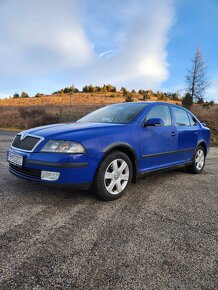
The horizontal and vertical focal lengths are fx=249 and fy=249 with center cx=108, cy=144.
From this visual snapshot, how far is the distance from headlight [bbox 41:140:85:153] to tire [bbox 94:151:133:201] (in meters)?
0.41

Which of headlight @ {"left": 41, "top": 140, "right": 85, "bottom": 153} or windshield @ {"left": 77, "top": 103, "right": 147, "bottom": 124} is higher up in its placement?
windshield @ {"left": 77, "top": 103, "right": 147, "bottom": 124}

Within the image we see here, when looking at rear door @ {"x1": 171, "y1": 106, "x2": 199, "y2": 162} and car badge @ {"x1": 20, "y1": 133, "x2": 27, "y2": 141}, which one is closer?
car badge @ {"x1": 20, "y1": 133, "x2": 27, "y2": 141}

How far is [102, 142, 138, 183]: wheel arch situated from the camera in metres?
3.43

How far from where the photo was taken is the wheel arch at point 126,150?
343 cm

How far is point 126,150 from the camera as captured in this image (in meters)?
3.75

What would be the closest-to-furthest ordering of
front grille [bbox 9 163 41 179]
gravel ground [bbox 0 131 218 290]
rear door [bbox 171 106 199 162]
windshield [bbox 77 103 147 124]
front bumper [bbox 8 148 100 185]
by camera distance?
gravel ground [bbox 0 131 218 290], front bumper [bbox 8 148 100 185], front grille [bbox 9 163 41 179], windshield [bbox 77 103 147 124], rear door [bbox 171 106 199 162]

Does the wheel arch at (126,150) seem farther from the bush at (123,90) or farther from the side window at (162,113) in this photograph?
the bush at (123,90)

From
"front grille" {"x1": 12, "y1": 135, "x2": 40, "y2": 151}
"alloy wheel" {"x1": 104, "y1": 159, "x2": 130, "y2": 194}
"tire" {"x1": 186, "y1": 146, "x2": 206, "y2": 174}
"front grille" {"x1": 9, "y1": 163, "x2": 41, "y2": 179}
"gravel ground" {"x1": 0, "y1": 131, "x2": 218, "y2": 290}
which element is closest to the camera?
"gravel ground" {"x1": 0, "y1": 131, "x2": 218, "y2": 290}

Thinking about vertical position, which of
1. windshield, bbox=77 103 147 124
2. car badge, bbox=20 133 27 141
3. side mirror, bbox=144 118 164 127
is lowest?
car badge, bbox=20 133 27 141

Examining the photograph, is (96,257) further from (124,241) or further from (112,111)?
(112,111)

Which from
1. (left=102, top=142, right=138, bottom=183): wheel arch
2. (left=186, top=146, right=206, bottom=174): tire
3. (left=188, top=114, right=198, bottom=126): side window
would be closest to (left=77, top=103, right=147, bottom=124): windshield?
(left=102, top=142, right=138, bottom=183): wheel arch

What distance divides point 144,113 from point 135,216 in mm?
1826

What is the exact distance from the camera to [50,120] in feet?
68.5

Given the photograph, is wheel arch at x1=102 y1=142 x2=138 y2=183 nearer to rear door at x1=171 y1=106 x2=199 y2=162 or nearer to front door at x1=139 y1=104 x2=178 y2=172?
front door at x1=139 y1=104 x2=178 y2=172
